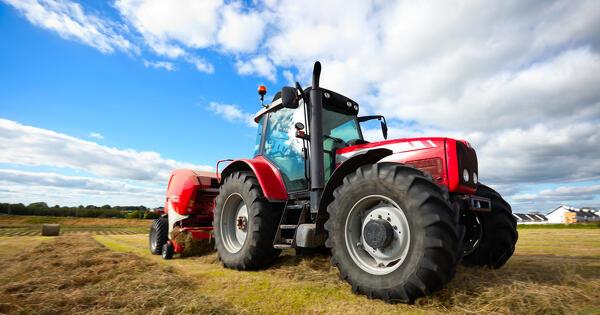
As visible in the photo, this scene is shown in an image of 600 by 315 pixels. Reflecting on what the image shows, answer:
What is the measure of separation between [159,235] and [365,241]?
5.36 metres

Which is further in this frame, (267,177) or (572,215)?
(572,215)

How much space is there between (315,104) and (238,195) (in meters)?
1.97

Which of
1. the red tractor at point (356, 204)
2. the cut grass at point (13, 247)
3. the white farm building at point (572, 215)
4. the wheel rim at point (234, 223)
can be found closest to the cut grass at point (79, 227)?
the cut grass at point (13, 247)

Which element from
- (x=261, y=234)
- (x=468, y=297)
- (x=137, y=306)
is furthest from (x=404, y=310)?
(x=261, y=234)

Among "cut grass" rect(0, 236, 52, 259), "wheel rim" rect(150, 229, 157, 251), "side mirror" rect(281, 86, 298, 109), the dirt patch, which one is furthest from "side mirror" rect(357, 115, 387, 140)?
"cut grass" rect(0, 236, 52, 259)

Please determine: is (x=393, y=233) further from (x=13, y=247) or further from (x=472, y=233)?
(x=13, y=247)

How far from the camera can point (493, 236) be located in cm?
415

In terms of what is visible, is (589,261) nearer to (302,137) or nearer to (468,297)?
(468,297)

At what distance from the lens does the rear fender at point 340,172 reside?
355 cm

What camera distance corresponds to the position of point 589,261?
4.80 meters

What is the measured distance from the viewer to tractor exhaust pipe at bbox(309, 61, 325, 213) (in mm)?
3988

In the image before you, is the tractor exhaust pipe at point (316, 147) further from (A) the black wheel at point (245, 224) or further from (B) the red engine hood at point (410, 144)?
(A) the black wheel at point (245, 224)

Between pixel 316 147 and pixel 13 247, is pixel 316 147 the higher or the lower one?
the higher one

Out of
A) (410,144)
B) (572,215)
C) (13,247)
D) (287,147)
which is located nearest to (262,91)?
(287,147)
